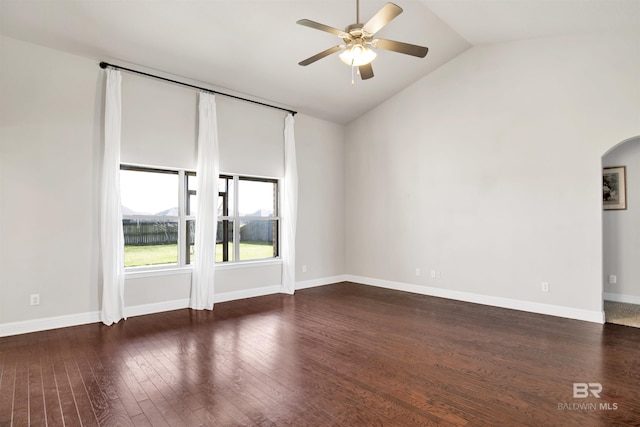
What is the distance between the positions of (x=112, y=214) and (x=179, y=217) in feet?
3.25

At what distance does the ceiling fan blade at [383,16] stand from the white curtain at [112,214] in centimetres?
348

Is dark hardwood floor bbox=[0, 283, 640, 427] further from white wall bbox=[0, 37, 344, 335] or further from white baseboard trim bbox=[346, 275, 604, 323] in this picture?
white wall bbox=[0, 37, 344, 335]

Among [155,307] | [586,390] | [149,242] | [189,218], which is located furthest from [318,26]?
[155,307]

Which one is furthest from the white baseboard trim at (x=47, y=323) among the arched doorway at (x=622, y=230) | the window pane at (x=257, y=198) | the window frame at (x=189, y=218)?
the arched doorway at (x=622, y=230)

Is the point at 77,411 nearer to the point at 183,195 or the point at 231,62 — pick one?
the point at 183,195

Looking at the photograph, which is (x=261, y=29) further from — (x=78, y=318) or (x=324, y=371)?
(x=78, y=318)

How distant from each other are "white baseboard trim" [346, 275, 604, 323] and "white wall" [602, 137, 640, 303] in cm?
131

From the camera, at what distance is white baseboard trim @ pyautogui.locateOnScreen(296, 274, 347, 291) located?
6842 millimetres

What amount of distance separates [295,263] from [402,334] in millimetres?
3055

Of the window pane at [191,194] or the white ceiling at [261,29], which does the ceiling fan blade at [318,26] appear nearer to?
the white ceiling at [261,29]

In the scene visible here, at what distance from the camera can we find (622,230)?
17.5 feet

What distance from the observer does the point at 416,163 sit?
647 centimetres

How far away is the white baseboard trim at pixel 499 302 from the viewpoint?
4641mm

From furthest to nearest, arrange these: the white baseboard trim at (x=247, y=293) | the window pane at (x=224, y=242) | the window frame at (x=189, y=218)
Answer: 1. the window pane at (x=224, y=242)
2. the white baseboard trim at (x=247, y=293)
3. the window frame at (x=189, y=218)
